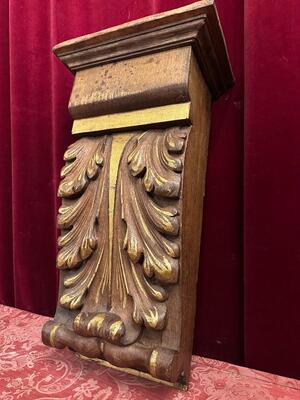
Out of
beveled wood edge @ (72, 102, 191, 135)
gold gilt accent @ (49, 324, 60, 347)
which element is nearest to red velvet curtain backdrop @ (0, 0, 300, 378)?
beveled wood edge @ (72, 102, 191, 135)

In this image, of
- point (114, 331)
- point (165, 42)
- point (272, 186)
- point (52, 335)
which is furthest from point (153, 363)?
point (165, 42)

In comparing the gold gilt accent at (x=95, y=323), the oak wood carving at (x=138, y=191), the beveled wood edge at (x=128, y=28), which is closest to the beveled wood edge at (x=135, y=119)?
the oak wood carving at (x=138, y=191)

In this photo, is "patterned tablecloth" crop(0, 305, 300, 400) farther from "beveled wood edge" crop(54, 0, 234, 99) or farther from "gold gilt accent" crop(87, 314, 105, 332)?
"beveled wood edge" crop(54, 0, 234, 99)

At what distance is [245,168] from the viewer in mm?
573

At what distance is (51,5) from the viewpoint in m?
0.75

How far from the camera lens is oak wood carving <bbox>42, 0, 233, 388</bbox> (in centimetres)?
44

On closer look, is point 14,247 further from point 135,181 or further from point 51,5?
point 51,5

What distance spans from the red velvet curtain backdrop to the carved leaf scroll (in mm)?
179

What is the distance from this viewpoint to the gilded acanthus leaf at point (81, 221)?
0.51 metres

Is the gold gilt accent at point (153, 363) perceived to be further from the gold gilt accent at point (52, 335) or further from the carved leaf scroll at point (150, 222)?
the gold gilt accent at point (52, 335)

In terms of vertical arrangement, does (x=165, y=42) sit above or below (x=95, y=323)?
above

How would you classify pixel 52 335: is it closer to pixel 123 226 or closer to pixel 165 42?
pixel 123 226

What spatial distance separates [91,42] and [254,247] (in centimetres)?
45

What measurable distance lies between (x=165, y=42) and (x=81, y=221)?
1.02 ft
